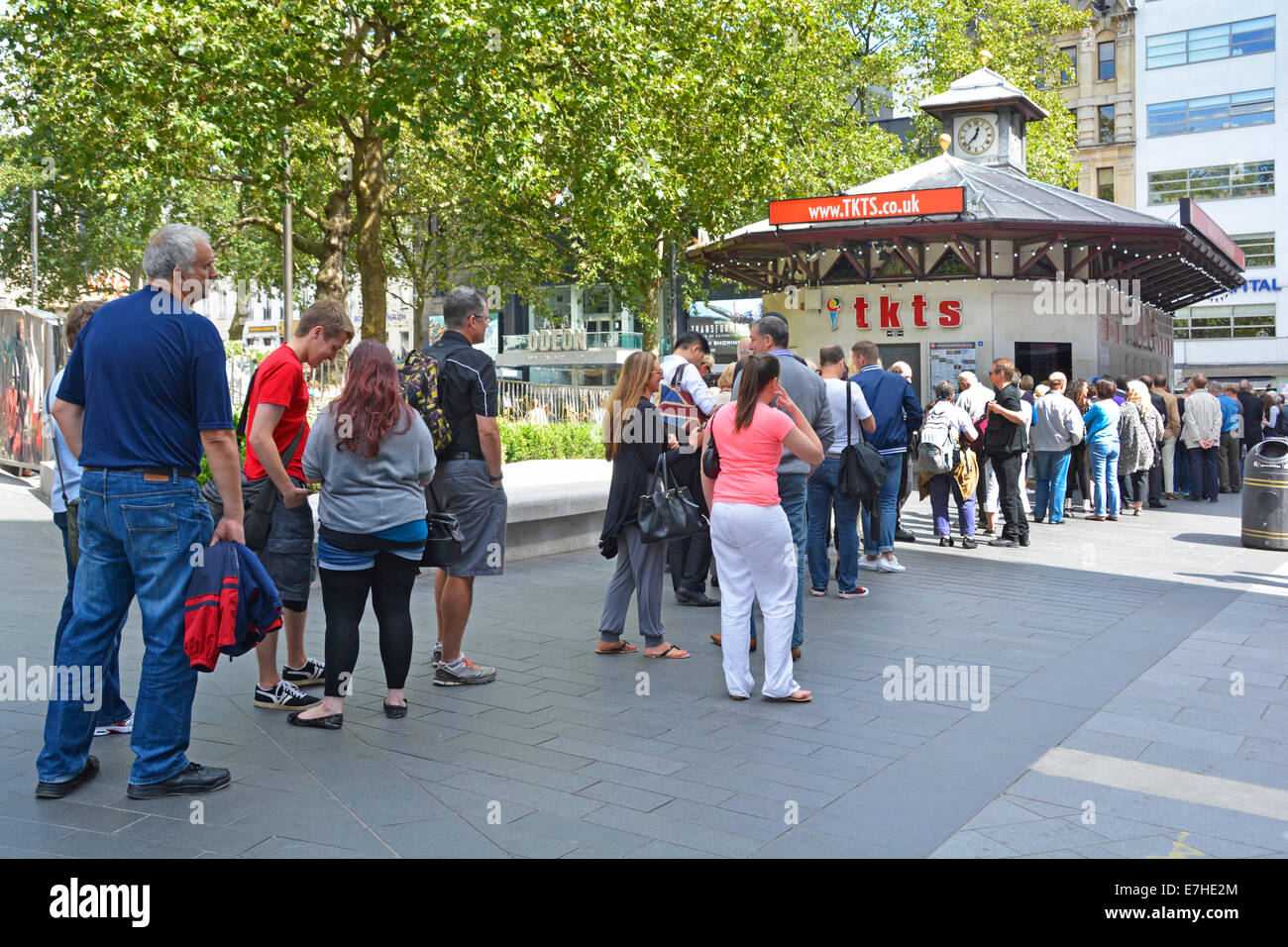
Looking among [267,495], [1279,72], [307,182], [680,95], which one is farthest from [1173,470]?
[1279,72]

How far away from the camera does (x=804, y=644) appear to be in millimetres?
7262

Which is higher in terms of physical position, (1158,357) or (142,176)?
(142,176)

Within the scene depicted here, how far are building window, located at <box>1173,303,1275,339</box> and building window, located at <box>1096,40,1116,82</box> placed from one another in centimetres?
1246

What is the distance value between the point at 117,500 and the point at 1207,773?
4.47 metres

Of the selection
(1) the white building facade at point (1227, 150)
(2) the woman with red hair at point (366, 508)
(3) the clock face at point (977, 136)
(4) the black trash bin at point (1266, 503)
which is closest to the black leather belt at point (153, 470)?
(2) the woman with red hair at point (366, 508)

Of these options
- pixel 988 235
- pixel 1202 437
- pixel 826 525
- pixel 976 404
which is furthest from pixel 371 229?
pixel 1202 437

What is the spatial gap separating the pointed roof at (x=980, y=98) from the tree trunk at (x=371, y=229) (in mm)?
13252

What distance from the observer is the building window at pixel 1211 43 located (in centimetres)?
4884

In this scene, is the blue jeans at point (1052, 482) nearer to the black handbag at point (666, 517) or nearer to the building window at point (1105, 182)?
the black handbag at point (666, 517)

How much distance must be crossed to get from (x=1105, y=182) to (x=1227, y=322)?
30.2ft

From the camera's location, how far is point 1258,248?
159ft

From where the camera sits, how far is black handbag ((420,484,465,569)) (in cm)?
564

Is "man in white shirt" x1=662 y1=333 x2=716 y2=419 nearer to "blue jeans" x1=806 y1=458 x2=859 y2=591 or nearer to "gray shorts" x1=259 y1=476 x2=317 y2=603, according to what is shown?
"blue jeans" x1=806 y1=458 x2=859 y2=591
